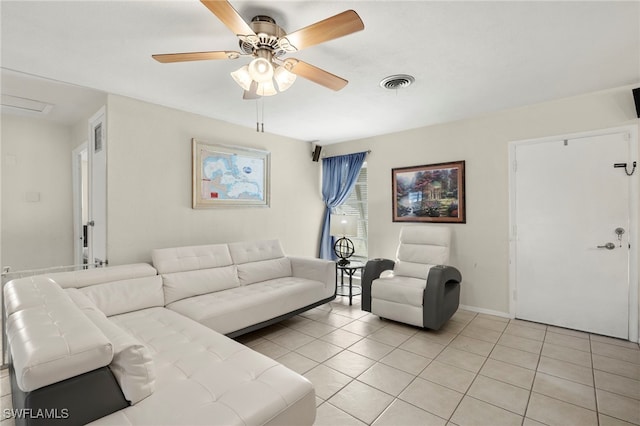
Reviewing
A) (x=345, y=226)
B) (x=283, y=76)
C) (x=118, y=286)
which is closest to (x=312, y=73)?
(x=283, y=76)

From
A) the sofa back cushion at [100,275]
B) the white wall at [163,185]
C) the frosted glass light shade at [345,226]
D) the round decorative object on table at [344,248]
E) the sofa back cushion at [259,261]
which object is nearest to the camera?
the sofa back cushion at [100,275]

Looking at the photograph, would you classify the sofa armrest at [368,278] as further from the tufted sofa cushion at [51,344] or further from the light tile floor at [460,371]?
the tufted sofa cushion at [51,344]

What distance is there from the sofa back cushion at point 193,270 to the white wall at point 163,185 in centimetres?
37

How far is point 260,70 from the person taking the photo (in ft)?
5.74

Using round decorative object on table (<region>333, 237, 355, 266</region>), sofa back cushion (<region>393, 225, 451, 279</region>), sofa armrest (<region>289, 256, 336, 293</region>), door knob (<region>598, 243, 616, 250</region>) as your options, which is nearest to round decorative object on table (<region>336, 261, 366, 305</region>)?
round decorative object on table (<region>333, 237, 355, 266</region>)

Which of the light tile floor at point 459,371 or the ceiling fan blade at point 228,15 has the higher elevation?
the ceiling fan blade at point 228,15

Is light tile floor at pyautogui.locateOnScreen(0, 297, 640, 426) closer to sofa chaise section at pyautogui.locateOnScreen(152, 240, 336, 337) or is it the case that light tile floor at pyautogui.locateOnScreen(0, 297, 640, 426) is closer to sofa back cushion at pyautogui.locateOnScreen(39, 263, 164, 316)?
sofa chaise section at pyautogui.locateOnScreen(152, 240, 336, 337)

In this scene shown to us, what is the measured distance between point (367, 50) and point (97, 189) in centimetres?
306

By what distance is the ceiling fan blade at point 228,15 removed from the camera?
1352 mm

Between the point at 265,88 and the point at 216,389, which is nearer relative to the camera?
the point at 216,389

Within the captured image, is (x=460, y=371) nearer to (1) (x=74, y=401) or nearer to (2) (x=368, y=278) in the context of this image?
(2) (x=368, y=278)

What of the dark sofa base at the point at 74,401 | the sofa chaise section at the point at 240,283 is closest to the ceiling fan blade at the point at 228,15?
the dark sofa base at the point at 74,401

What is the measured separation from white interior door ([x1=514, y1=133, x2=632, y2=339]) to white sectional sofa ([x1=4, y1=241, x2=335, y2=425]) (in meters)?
3.08

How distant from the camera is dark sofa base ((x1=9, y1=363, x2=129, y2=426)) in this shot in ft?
3.33
